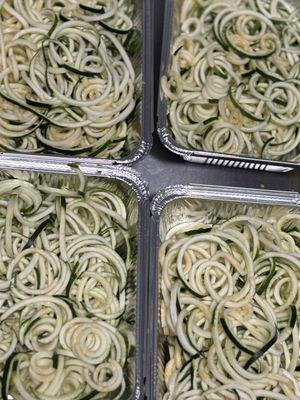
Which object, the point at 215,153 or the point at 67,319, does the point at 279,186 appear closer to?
the point at 215,153

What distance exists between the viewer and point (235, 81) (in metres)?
1.53

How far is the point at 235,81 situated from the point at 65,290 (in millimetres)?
788

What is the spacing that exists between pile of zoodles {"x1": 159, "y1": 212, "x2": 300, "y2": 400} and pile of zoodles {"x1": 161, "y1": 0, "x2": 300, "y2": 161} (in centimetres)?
25

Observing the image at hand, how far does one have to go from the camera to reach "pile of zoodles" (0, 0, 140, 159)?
4.46 feet

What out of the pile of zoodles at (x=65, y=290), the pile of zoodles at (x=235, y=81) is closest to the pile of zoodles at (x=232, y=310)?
the pile of zoodles at (x=65, y=290)

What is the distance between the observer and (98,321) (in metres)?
1.19

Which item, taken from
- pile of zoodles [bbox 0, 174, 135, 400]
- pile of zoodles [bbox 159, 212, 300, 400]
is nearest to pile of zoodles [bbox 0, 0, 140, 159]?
pile of zoodles [bbox 0, 174, 135, 400]

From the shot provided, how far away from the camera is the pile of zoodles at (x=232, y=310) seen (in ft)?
3.81

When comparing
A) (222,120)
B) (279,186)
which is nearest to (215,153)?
(222,120)

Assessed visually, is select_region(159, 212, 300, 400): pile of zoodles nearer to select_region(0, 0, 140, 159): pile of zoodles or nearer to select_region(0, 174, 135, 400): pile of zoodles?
select_region(0, 174, 135, 400): pile of zoodles

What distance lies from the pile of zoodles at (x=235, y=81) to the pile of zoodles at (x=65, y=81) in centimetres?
15

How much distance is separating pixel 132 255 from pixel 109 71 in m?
0.53

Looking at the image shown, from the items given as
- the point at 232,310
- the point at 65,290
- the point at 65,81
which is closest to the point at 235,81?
the point at 65,81

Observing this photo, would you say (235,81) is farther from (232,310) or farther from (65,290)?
(65,290)
